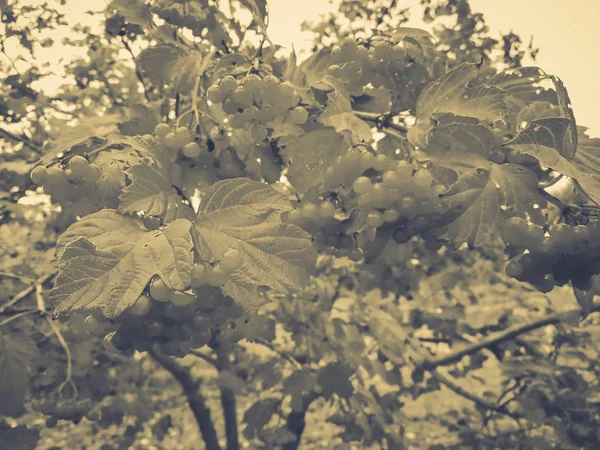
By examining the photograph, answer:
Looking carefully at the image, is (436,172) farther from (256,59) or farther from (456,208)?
(256,59)

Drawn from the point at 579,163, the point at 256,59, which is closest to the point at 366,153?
the point at 256,59

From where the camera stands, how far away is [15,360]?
197cm

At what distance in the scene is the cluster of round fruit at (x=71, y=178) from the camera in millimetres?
1490

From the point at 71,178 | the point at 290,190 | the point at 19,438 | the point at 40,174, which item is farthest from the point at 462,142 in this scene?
the point at 19,438

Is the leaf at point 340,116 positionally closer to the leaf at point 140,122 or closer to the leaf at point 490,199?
the leaf at point 490,199

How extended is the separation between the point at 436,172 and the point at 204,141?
0.97 metres

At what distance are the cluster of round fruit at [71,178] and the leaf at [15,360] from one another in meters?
0.85

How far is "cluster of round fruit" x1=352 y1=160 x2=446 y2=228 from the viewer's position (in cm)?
149

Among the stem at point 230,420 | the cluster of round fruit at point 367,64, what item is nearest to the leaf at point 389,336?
the stem at point 230,420

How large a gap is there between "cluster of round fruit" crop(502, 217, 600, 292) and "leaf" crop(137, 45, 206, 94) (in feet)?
4.75

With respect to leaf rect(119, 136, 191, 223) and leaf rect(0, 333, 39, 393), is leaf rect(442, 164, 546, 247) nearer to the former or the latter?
leaf rect(119, 136, 191, 223)

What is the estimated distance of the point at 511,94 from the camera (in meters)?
1.70

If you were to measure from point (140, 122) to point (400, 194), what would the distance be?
3.88 feet

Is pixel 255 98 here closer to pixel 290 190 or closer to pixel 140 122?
pixel 140 122
